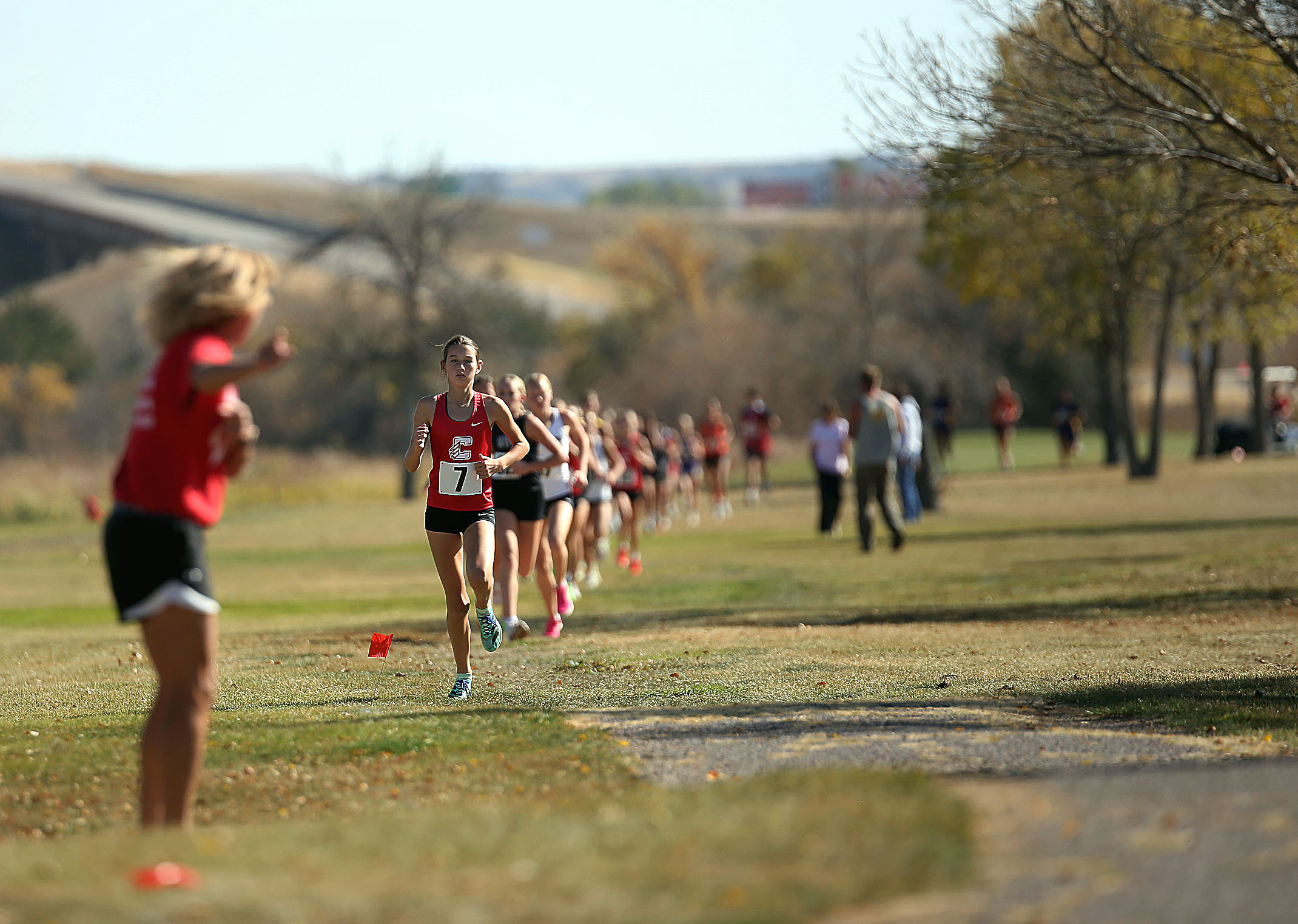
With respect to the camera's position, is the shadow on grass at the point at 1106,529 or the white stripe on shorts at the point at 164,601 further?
the shadow on grass at the point at 1106,529

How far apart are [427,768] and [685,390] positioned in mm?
59762

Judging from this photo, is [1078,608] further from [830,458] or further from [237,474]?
[237,474]

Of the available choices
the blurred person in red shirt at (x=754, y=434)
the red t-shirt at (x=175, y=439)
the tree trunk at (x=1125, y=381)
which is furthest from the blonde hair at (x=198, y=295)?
the tree trunk at (x=1125, y=381)

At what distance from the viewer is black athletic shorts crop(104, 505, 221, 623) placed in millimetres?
5258

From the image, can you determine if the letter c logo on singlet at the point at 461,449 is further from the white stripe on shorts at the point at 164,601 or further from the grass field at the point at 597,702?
the white stripe on shorts at the point at 164,601

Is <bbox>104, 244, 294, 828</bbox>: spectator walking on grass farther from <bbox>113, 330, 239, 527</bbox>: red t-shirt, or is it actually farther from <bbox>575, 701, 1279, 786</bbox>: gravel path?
<bbox>575, 701, 1279, 786</bbox>: gravel path

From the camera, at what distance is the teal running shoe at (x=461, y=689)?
9.48 m

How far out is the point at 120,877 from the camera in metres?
4.81

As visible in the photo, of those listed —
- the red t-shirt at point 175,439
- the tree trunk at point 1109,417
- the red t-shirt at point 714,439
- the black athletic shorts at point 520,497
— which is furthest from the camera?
the tree trunk at point 1109,417

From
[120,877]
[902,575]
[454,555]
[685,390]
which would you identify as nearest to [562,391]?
[685,390]

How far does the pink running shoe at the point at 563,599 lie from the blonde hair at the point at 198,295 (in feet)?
27.9

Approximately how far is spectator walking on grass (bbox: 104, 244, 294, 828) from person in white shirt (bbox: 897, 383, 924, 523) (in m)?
19.1

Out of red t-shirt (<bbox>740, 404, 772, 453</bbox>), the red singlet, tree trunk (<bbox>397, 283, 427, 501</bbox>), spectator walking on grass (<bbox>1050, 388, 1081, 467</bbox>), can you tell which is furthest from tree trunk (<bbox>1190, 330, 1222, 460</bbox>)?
the red singlet

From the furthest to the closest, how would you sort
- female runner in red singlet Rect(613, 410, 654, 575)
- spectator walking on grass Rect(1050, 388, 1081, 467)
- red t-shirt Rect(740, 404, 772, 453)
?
1. spectator walking on grass Rect(1050, 388, 1081, 467)
2. red t-shirt Rect(740, 404, 772, 453)
3. female runner in red singlet Rect(613, 410, 654, 575)
